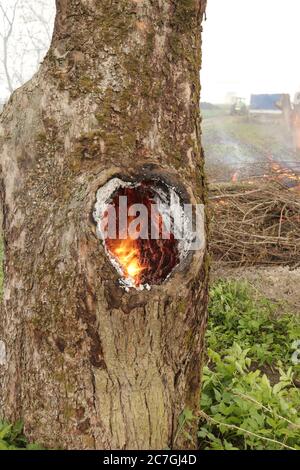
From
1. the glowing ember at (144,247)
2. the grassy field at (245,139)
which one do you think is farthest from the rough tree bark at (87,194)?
the grassy field at (245,139)

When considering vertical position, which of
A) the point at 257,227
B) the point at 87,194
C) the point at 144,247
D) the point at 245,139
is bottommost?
the point at 257,227

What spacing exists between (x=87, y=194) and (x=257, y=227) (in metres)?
4.63

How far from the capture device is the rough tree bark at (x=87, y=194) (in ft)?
6.87

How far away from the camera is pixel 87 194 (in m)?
2.01

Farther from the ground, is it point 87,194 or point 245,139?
point 245,139

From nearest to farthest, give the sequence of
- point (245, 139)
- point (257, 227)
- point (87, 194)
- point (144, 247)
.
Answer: point (87, 194)
point (144, 247)
point (257, 227)
point (245, 139)

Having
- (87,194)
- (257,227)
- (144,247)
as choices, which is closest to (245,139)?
(257,227)

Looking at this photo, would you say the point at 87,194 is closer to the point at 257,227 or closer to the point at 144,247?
the point at 144,247

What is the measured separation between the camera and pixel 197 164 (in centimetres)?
239

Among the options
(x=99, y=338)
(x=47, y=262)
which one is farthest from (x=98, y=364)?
(x=47, y=262)

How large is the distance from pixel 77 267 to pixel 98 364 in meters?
0.46

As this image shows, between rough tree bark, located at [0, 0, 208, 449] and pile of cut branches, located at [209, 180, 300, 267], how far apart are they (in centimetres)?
386

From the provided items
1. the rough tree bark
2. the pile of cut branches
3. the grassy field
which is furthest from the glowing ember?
the grassy field

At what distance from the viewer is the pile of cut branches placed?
6.08m
